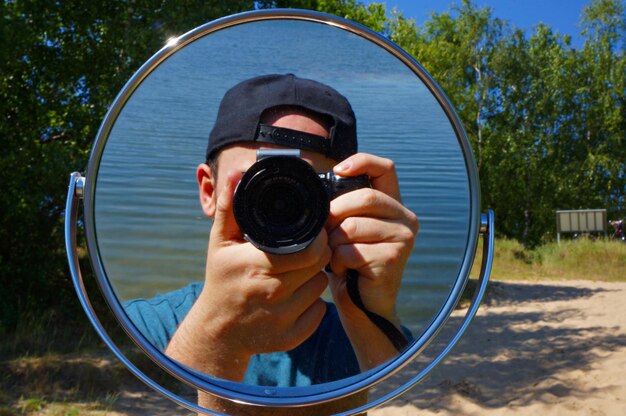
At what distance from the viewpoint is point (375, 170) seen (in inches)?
43.1

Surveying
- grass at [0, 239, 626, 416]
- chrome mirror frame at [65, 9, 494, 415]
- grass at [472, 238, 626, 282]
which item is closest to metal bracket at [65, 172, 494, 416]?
chrome mirror frame at [65, 9, 494, 415]

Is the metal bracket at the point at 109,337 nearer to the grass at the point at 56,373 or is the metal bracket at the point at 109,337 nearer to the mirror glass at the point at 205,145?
the mirror glass at the point at 205,145

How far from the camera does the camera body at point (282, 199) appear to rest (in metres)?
1.03

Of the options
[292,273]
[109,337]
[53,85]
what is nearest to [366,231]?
[292,273]

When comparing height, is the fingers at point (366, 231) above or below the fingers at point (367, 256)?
above

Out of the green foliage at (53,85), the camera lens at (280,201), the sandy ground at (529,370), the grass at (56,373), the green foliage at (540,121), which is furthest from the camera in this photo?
the green foliage at (540,121)

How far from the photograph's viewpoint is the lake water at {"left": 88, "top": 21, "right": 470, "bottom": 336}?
1.13 meters

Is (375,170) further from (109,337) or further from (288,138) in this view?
(109,337)

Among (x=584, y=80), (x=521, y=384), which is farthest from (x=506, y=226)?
(x=521, y=384)

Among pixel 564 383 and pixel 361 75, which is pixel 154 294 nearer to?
pixel 361 75

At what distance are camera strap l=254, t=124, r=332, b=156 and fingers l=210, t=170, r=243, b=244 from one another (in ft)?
0.22

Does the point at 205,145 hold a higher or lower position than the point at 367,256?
higher

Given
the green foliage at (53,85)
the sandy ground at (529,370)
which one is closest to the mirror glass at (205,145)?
the sandy ground at (529,370)

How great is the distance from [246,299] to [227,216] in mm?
121
